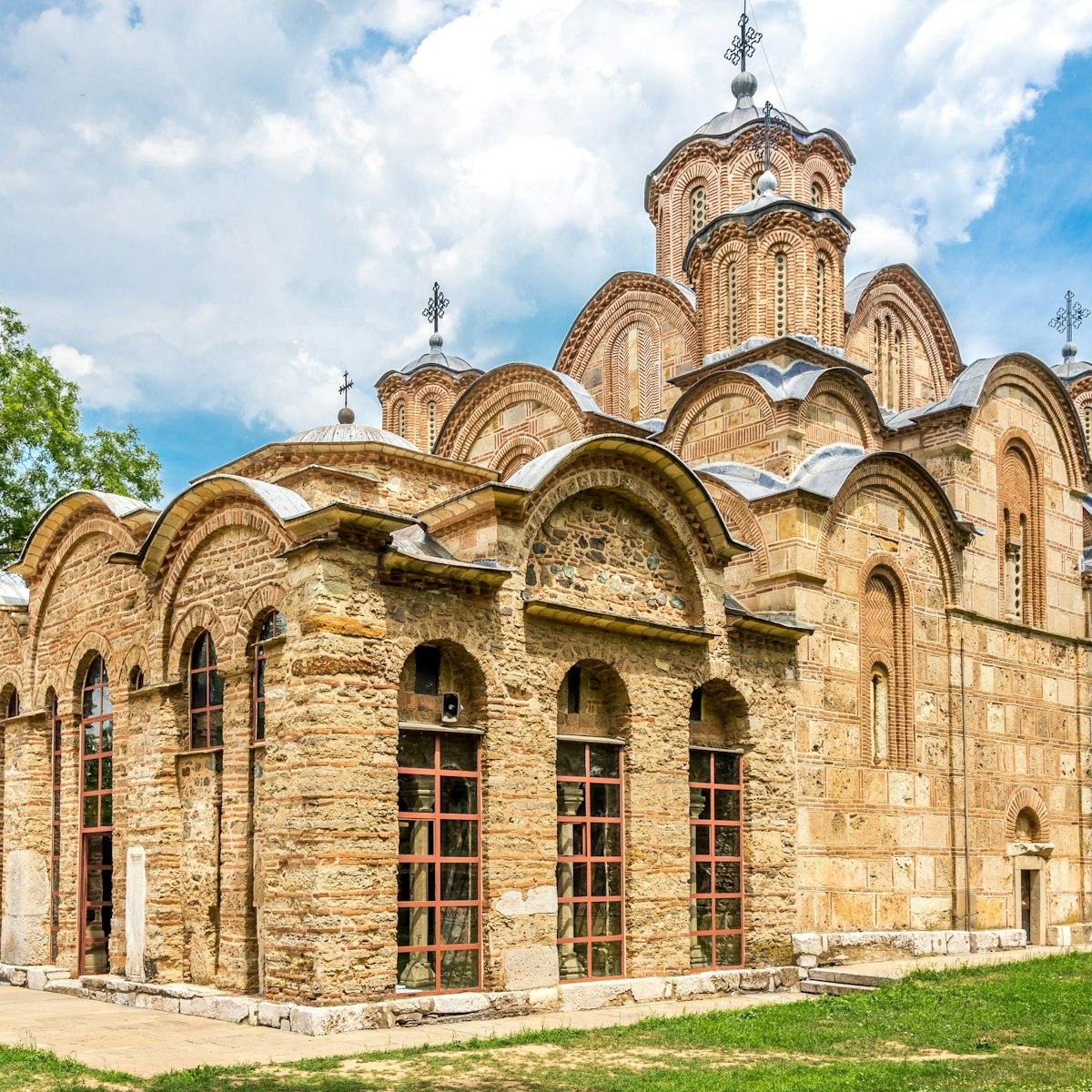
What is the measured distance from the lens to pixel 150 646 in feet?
41.3

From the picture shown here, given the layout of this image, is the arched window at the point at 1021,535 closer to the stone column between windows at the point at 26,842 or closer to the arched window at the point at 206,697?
the arched window at the point at 206,697

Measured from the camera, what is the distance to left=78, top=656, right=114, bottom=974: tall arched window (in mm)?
13352

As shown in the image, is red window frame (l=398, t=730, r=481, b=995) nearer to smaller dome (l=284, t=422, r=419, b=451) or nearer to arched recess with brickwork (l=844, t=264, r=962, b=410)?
smaller dome (l=284, t=422, r=419, b=451)

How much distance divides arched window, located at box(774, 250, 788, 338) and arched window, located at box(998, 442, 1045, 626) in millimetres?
3531

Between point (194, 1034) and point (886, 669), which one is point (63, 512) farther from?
point (886, 669)

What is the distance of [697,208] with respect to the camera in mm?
21234

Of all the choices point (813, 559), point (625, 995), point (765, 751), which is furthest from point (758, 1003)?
point (813, 559)

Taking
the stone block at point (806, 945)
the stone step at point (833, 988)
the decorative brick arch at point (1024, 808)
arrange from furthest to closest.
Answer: the decorative brick arch at point (1024, 808), the stone block at point (806, 945), the stone step at point (833, 988)

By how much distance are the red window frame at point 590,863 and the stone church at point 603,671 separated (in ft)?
0.12

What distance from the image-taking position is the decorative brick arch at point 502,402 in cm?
1789

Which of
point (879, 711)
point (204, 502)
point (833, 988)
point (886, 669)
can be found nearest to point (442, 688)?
point (204, 502)

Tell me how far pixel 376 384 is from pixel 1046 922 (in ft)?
47.5

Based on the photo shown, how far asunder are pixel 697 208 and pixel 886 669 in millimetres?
9062

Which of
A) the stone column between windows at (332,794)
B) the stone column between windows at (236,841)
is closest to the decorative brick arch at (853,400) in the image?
the stone column between windows at (332,794)
